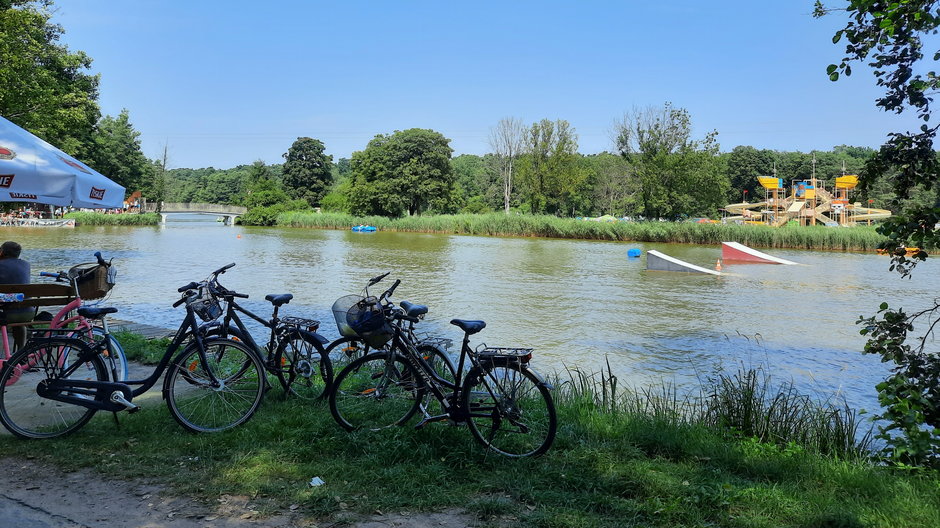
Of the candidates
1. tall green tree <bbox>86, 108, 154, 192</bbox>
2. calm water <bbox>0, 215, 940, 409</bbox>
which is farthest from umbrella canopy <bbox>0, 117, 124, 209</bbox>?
tall green tree <bbox>86, 108, 154, 192</bbox>

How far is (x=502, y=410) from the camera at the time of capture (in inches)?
169

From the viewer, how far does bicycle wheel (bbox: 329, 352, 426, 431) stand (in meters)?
4.60

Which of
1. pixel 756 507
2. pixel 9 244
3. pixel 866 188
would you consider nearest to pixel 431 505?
pixel 756 507

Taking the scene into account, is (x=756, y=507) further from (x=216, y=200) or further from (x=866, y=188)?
(x=216, y=200)

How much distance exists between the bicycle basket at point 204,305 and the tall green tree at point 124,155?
202 feet

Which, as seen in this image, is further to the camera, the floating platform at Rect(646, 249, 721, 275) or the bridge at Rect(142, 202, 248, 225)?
the bridge at Rect(142, 202, 248, 225)

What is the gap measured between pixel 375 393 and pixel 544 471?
145 centimetres

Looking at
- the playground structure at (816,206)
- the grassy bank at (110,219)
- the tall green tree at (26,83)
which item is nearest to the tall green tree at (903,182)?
the tall green tree at (26,83)

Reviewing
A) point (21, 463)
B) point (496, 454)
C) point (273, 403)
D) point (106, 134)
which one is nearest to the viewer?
point (21, 463)

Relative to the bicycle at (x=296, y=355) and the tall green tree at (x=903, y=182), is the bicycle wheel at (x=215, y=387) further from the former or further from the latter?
the tall green tree at (x=903, y=182)

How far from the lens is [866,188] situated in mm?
4328

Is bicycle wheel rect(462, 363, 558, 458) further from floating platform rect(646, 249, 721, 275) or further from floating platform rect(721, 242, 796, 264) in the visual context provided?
floating platform rect(721, 242, 796, 264)

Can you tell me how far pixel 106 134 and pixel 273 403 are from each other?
66476mm

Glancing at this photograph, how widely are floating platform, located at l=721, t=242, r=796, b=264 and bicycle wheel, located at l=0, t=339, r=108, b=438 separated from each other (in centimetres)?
2870
